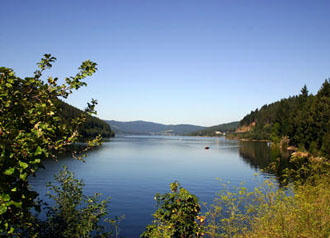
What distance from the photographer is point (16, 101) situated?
255 inches

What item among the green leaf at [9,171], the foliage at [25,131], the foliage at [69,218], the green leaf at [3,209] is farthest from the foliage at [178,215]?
the green leaf at [9,171]

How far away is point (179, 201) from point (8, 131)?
11.5 m

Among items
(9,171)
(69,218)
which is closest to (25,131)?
(9,171)

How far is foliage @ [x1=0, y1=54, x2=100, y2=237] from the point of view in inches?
202

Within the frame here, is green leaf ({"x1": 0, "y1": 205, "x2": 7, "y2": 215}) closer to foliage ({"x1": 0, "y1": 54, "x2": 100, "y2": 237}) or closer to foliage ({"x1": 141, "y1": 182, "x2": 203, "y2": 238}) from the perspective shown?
foliage ({"x1": 0, "y1": 54, "x2": 100, "y2": 237})

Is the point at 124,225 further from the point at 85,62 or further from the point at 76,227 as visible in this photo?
the point at 85,62

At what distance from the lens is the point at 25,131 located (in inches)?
260

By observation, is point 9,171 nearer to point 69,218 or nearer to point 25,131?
point 25,131

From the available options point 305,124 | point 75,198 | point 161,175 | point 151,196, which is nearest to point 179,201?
point 75,198

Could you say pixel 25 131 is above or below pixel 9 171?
above

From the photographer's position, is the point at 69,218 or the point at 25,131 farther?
the point at 69,218

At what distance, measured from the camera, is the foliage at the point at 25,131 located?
202 inches

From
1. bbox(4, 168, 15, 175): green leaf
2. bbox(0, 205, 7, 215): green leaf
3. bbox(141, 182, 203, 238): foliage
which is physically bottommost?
bbox(141, 182, 203, 238): foliage

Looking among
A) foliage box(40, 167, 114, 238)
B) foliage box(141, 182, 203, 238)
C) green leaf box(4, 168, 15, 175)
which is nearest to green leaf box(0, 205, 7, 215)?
green leaf box(4, 168, 15, 175)
